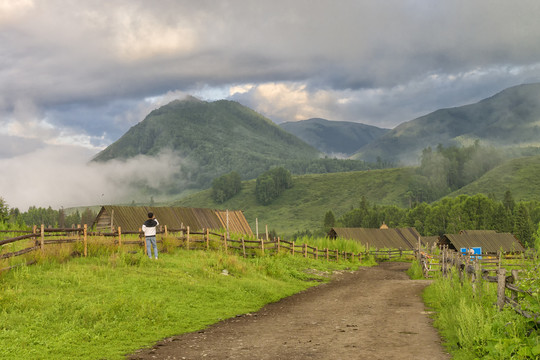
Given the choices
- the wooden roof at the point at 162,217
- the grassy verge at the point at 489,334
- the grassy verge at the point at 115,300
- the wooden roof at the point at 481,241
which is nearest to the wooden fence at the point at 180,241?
the grassy verge at the point at 115,300

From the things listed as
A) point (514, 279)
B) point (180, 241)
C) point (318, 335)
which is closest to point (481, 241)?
point (180, 241)

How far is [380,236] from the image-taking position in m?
82.1

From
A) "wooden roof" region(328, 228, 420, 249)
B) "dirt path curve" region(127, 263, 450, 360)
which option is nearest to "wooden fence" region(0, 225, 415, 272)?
"dirt path curve" region(127, 263, 450, 360)

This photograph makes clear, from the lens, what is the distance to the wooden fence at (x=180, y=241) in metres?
20.4

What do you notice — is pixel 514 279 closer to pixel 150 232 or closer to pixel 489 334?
pixel 489 334

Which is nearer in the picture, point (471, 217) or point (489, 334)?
point (489, 334)

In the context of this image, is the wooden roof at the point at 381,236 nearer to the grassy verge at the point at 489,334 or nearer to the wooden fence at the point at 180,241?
the wooden fence at the point at 180,241

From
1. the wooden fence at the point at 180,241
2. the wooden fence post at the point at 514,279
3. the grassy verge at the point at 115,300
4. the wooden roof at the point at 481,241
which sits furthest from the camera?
the wooden roof at the point at 481,241

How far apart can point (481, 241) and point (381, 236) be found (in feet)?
55.9

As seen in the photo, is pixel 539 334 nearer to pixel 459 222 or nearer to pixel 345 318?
pixel 345 318

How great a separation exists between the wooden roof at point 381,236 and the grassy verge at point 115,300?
51624mm

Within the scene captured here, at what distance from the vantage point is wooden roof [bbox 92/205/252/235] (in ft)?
170

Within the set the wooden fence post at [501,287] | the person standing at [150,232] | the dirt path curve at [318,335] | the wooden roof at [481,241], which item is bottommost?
the wooden roof at [481,241]

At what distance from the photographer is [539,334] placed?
9.59 metres
